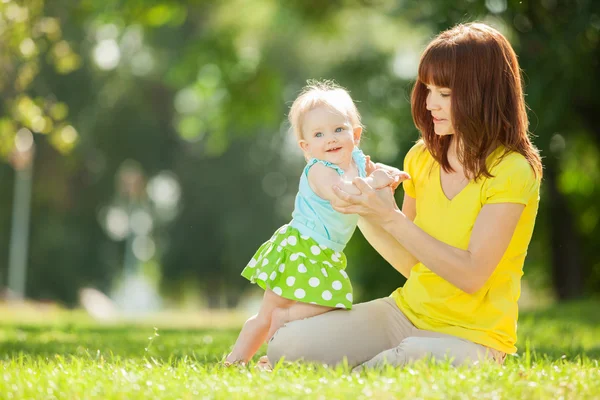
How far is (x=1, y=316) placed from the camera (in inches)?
515

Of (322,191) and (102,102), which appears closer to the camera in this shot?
(322,191)

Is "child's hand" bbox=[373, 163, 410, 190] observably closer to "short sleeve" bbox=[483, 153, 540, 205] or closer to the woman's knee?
"short sleeve" bbox=[483, 153, 540, 205]

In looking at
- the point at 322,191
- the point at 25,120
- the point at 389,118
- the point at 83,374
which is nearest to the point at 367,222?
the point at 322,191

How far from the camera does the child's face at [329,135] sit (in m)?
4.38

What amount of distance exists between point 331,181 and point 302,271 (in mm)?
436

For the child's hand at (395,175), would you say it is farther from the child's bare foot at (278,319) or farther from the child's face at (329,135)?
the child's bare foot at (278,319)

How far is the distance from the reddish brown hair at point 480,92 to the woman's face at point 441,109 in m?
0.03

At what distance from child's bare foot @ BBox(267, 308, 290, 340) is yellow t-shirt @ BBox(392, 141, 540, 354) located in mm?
600

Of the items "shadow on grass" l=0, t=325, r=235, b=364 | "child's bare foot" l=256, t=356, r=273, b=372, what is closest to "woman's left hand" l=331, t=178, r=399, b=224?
"child's bare foot" l=256, t=356, r=273, b=372

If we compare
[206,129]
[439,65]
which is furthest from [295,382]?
[206,129]

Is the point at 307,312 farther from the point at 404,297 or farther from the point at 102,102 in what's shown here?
the point at 102,102

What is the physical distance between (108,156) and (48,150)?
2.06 metres

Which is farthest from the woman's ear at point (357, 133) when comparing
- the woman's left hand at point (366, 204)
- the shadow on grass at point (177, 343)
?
the shadow on grass at point (177, 343)

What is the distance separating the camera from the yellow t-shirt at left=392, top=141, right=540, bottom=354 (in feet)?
13.3
